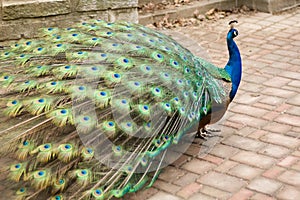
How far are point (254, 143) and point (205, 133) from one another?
0.39m

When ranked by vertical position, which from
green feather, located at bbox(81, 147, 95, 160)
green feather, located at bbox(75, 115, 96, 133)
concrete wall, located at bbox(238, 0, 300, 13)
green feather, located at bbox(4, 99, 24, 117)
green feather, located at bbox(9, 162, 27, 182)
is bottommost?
green feather, located at bbox(9, 162, 27, 182)

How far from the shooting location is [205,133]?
4520 mm

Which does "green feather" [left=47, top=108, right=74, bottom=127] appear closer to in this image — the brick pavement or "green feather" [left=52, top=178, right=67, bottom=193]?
"green feather" [left=52, top=178, right=67, bottom=193]

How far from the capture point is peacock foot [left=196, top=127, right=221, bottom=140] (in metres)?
4.47

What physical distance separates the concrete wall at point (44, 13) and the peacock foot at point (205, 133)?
2073 millimetres

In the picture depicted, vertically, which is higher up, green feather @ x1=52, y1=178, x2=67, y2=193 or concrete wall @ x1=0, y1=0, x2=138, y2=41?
concrete wall @ x1=0, y1=0, x2=138, y2=41

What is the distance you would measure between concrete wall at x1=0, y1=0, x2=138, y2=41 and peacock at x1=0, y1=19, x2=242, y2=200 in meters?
1.45

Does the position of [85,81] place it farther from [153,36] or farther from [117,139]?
[153,36]

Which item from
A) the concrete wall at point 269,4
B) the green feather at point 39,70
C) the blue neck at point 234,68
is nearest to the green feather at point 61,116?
the green feather at point 39,70

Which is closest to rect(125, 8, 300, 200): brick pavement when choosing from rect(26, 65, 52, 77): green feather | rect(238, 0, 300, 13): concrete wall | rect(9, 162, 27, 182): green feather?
rect(9, 162, 27, 182): green feather

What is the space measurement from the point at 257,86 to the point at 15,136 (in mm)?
2758

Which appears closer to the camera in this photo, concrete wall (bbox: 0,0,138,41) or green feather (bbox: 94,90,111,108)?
green feather (bbox: 94,90,111,108)

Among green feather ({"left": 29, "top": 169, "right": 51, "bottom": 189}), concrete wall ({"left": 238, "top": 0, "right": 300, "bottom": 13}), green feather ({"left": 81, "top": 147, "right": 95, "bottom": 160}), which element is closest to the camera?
green feather ({"left": 29, "top": 169, "right": 51, "bottom": 189})

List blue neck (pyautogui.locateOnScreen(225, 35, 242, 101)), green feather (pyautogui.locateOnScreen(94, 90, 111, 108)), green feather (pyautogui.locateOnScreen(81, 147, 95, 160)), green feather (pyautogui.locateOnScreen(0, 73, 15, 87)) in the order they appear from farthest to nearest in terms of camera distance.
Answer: blue neck (pyautogui.locateOnScreen(225, 35, 242, 101))
green feather (pyautogui.locateOnScreen(0, 73, 15, 87))
green feather (pyautogui.locateOnScreen(94, 90, 111, 108))
green feather (pyautogui.locateOnScreen(81, 147, 95, 160))
